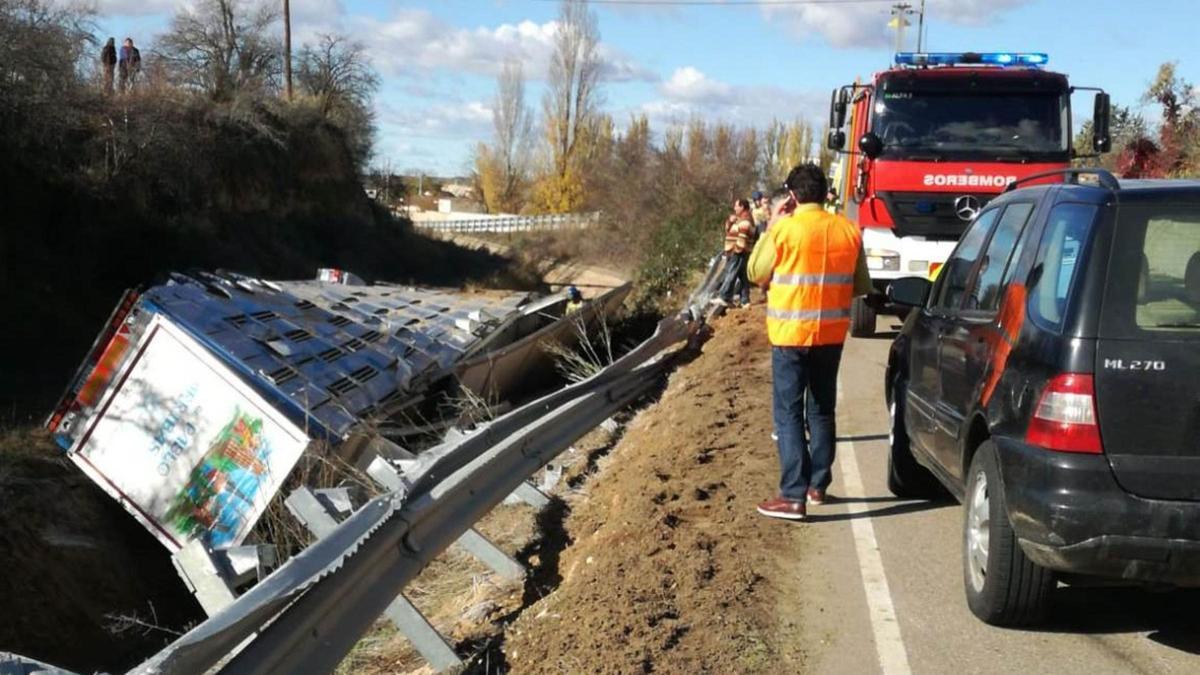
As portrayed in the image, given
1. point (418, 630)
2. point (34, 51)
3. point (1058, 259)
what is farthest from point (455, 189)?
point (1058, 259)

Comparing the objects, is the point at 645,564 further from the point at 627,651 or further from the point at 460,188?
the point at 460,188

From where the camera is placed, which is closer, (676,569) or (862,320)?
(676,569)

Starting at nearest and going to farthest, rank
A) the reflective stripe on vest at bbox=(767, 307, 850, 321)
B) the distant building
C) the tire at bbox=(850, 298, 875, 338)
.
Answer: the reflective stripe on vest at bbox=(767, 307, 850, 321), the tire at bbox=(850, 298, 875, 338), the distant building

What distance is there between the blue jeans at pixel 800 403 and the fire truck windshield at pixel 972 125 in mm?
6907

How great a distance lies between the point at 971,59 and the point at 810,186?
799 centimetres

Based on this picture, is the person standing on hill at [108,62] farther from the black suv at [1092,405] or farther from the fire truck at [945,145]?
the black suv at [1092,405]

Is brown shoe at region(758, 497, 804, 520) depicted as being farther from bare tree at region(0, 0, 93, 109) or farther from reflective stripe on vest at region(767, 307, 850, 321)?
bare tree at region(0, 0, 93, 109)

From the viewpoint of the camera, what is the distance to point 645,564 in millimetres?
5418

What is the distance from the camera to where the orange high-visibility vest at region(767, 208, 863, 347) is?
6.16 metres

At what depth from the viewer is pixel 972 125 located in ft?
41.4

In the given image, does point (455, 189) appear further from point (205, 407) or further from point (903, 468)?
point (903, 468)

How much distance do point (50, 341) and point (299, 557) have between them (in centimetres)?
1632

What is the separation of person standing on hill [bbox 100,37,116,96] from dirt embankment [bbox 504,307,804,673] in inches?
871

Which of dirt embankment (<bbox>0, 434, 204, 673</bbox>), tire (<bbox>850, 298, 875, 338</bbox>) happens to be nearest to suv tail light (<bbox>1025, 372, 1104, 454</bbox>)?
dirt embankment (<bbox>0, 434, 204, 673</bbox>)
